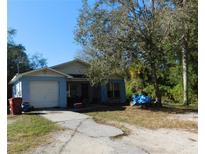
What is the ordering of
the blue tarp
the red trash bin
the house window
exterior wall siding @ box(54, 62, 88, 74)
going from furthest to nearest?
the house window → exterior wall siding @ box(54, 62, 88, 74) → the blue tarp → the red trash bin

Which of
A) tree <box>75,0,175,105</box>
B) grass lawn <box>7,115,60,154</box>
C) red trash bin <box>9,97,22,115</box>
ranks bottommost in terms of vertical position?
grass lawn <box>7,115,60,154</box>

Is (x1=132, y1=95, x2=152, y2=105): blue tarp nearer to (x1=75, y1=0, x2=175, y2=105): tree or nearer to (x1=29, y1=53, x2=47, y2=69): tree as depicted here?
(x1=75, y1=0, x2=175, y2=105): tree

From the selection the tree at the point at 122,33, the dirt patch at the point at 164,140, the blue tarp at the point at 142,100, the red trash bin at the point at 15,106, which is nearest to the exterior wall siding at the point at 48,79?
the red trash bin at the point at 15,106

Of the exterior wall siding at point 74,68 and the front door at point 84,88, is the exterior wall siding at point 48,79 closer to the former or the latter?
the exterior wall siding at point 74,68

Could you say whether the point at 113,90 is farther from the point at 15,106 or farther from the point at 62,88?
the point at 15,106

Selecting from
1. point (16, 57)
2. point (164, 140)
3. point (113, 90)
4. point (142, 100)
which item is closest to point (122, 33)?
point (142, 100)

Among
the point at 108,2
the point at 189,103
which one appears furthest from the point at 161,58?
the point at 189,103

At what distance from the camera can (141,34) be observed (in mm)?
17156

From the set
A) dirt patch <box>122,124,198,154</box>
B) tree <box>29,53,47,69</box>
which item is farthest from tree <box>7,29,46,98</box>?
dirt patch <box>122,124,198,154</box>

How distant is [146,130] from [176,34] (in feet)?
28.1

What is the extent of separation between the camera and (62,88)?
20344 mm

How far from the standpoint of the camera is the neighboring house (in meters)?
19.1

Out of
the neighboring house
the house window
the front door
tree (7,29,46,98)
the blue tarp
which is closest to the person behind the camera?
the blue tarp

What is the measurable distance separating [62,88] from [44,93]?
1.49 m
